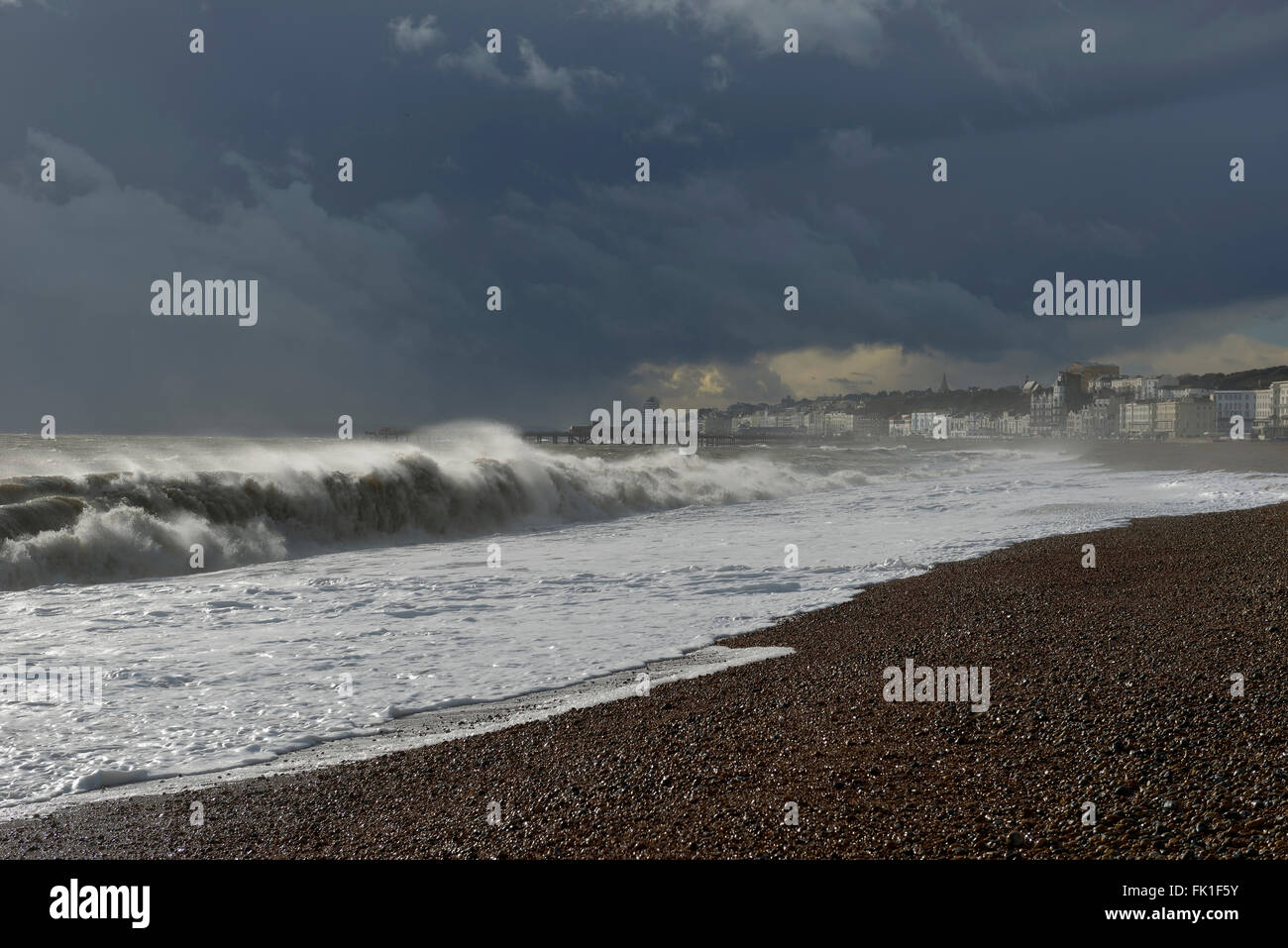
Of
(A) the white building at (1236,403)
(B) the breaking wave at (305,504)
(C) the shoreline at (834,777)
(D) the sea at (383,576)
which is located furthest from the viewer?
(A) the white building at (1236,403)

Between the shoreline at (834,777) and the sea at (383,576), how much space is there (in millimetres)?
1317

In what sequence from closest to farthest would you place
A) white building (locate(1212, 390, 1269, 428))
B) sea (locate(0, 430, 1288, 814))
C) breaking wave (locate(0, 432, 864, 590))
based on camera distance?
1. sea (locate(0, 430, 1288, 814))
2. breaking wave (locate(0, 432, 864, 590))
3. white building (locate(1212, 390, 1269, 428))

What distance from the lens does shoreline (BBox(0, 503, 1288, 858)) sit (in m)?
4.32

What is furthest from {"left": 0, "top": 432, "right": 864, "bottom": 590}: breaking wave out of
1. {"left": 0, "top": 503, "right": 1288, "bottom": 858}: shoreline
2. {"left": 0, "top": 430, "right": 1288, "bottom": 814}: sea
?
{"left": 0, "top": 503, "right": 1288, "bottom": 858}: shoreline

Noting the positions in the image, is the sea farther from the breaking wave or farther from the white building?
the white building

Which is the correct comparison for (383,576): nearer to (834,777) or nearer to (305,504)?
(305,504)

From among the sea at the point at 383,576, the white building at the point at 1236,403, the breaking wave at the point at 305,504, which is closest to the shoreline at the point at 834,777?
the sea at the point at 383,576

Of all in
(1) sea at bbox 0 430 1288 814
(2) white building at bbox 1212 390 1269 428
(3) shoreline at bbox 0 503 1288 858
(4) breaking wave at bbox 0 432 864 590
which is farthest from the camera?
(2) white building at bbox 1212 390 1269 428

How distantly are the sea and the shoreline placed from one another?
1317mm

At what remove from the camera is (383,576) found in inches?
656

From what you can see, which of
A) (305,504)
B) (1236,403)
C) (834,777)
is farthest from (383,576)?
(1236,403)

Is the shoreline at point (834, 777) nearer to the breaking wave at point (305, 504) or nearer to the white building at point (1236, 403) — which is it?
the breaking wave at point (305, 504)

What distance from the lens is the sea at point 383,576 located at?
7983mm

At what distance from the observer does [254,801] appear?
573cm
